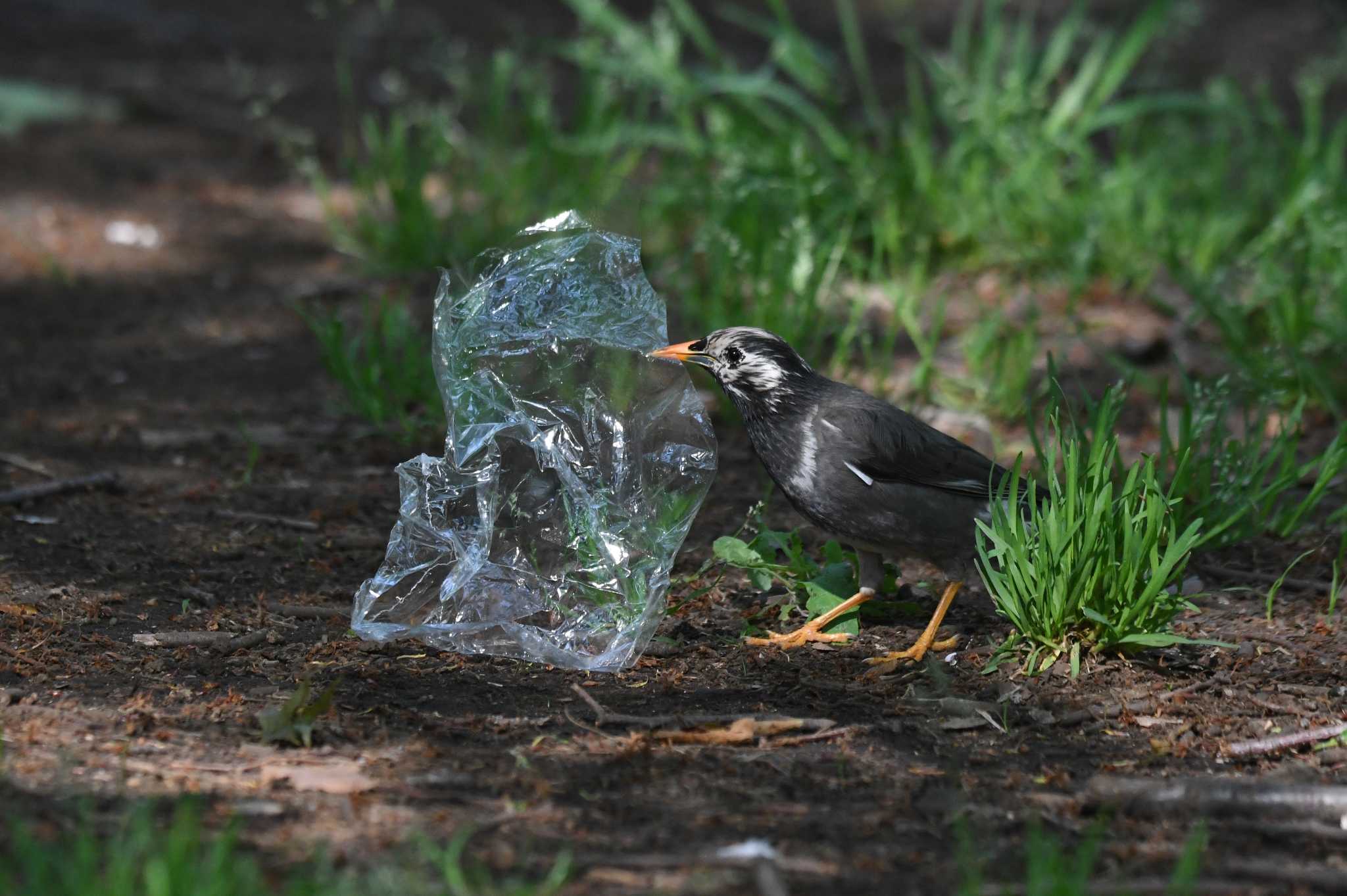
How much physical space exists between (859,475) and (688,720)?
92 cm

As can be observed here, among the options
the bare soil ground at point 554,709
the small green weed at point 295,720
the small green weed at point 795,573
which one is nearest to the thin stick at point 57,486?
the bare soil ground at point 554,709

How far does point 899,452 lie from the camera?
3.75 meters

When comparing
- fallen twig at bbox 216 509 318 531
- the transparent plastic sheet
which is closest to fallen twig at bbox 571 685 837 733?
the transparent plastic sheet

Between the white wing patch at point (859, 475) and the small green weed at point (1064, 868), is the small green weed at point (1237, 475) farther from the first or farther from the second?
Result: the small green weed at point (1064, 868)

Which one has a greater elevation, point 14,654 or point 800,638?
point 14,654

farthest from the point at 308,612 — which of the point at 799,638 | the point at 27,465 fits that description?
the point at 27,465

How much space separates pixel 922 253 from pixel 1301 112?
4.18 m

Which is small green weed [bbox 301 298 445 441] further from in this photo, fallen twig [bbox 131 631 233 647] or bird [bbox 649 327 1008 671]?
fallen twig [bbox 131 631 233 647]

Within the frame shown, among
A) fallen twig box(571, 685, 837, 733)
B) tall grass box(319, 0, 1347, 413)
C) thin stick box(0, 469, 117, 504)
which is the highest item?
tall grass box(319, 0, 1347, 413)

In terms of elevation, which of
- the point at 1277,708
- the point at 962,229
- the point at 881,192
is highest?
the point at 881,192

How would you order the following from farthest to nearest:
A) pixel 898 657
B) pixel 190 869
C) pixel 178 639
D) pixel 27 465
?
pixel 27 465
pixel 898 657
pixel 178 639
pixel 190 869

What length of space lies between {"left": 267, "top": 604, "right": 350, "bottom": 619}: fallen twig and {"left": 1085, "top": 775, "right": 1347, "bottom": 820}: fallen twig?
195cm

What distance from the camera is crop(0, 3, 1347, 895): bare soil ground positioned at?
2.48 m

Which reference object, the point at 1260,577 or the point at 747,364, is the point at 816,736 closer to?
the point at 747,364
